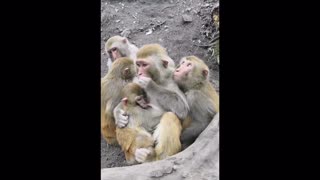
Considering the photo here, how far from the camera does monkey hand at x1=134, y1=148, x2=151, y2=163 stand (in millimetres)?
3176

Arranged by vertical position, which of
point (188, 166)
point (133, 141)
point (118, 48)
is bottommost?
point (188, 166)

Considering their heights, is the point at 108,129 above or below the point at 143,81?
below

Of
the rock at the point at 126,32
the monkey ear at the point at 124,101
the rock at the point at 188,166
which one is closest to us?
the rock at the point at 188,166

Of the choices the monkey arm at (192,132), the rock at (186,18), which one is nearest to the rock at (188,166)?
the monkey arm at (192,132)

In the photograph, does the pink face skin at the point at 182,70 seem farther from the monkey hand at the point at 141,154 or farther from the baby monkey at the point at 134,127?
the monkey hand at the point at 141,154

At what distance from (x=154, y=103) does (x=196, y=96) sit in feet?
0.73

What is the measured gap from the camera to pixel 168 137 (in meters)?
3.17

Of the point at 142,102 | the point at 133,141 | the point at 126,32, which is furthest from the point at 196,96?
the point at 126,32

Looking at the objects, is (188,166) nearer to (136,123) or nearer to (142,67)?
(136,123)

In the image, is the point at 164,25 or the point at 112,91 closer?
the point at 112,91

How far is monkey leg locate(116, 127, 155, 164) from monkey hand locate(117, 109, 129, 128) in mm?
24

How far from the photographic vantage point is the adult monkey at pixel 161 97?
317 centimetres

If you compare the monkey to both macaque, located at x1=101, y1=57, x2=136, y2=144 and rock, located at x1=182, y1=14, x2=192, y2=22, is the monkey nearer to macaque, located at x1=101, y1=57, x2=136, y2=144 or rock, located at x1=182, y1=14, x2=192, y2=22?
macaque, located at x1=101, y1=57, x2=136, y2=144

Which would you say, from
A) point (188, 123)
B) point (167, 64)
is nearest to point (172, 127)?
point (188, 123)
